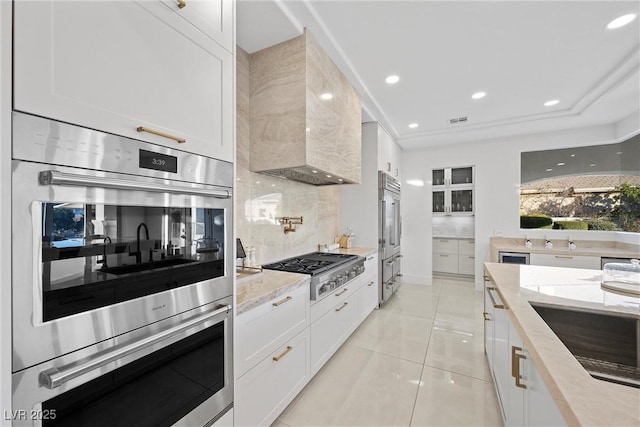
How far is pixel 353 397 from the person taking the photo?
1941mm

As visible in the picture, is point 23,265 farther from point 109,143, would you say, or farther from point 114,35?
point 114,35

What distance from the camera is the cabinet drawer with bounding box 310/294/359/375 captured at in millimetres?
2082

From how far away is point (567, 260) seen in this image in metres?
3.79

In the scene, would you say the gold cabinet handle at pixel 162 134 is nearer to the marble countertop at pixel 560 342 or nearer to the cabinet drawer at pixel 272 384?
the cabinet drawer at pixel 272 384

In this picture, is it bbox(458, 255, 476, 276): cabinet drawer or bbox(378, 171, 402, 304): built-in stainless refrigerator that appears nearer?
bbox(378, 171, 402, 304): built-in stainless refrigerator

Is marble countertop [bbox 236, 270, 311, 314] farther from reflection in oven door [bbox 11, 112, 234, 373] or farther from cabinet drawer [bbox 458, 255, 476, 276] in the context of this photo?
cabinet drawer [bbox 458, 255, 476, 276]

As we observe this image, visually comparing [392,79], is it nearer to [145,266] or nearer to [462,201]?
[145,266]

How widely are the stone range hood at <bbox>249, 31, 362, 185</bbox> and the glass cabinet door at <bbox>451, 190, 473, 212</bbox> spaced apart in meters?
4.10

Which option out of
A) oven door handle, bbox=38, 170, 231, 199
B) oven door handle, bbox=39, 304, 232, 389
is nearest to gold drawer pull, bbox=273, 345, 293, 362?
oven door handle, bbox=39, 304, 232, 389

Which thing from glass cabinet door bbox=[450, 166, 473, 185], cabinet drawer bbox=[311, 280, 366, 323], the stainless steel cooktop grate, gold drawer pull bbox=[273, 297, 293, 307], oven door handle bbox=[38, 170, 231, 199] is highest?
glass cabinet door bbox=[450, 166, 473, 185]

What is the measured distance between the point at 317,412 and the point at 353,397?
0.30 meters

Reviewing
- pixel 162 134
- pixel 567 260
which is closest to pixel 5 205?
pixel 162 134

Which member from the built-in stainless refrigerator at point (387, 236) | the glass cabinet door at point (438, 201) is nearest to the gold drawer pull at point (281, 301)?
the built-in stainless refrigerator at point (387, 236)

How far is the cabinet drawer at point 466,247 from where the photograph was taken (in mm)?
5516
